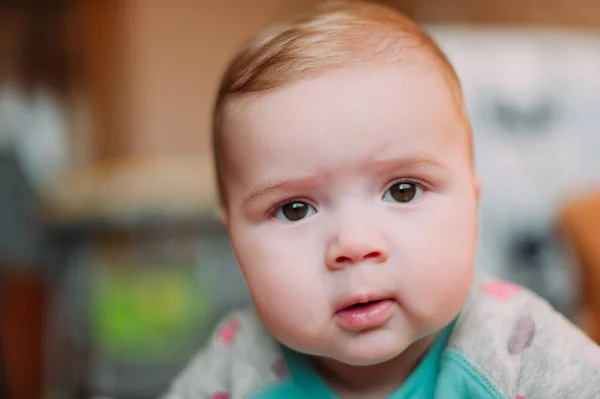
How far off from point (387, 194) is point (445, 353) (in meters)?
0.17

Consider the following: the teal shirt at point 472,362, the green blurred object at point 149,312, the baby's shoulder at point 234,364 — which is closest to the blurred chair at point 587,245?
the teal shirt at point 472,362

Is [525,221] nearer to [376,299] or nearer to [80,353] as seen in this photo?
[80,353]

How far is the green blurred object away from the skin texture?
1.44 meters

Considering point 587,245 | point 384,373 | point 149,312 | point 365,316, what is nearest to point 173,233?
point 149,312

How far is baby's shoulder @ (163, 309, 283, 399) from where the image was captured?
81cm

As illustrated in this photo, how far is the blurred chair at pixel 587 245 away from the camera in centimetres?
118

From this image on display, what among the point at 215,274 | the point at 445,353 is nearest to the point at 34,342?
the point at 215,274

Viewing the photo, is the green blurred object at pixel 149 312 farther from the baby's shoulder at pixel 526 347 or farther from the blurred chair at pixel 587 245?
the baby's shoulder at pixel 526 347

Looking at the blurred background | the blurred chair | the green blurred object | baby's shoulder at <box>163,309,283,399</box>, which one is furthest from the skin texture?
the green blurred object

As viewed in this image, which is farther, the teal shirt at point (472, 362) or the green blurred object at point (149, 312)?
the green blurred object at point (149, 312)

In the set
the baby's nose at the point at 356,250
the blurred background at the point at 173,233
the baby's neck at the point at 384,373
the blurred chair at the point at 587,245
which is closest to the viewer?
the baby's nose at the point at 356,250

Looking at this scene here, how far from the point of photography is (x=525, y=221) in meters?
2.07

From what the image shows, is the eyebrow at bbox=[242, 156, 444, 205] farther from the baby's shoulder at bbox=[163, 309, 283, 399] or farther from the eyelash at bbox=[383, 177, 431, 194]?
the baby's shoulder at bbox=[163, 309, 283, 399]

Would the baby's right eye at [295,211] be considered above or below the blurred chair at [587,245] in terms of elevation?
above
